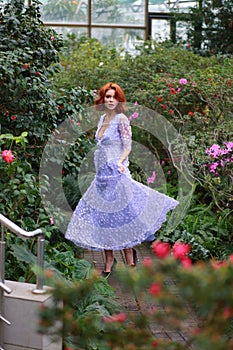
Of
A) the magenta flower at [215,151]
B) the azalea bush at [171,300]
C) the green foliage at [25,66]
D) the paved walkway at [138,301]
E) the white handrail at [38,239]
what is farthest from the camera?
the magenta flower at [215,151]

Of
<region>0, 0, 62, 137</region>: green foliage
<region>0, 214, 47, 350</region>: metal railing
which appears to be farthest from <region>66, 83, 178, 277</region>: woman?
<region>0, 214, 47, 350</region>: metal railing

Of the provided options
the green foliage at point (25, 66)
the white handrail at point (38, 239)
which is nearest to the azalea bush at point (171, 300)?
the white handrail at point (38, 239)

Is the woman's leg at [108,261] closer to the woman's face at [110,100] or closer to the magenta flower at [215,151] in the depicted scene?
the woman's face at [110,100]

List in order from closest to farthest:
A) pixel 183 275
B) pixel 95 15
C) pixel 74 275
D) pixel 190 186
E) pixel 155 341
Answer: pixel 183 275 < pixel 155 341 < pixel 74 275 < pixel 190 186 < pixel 95 15

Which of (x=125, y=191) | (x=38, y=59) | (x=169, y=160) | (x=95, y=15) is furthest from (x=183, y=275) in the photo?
(x=95, y=15)

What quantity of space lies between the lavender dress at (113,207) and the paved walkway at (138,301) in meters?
0.25

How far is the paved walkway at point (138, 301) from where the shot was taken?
4004mm

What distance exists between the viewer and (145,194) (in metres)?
5.31

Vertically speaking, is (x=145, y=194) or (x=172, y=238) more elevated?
(x=145, y=194)

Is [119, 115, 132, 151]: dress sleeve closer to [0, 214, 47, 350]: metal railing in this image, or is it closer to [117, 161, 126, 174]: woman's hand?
[117, 161, 126, 174]: woman's hand

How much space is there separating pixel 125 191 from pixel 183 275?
3603 mm

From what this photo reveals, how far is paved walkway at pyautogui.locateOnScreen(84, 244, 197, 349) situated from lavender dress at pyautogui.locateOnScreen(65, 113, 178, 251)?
25 cm

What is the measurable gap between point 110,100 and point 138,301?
5.23 ft

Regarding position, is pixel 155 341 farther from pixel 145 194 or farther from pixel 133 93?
pixel 133 93
